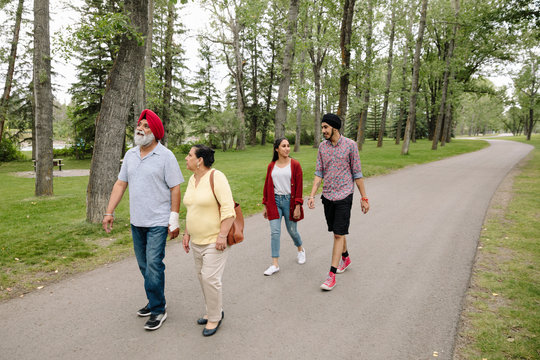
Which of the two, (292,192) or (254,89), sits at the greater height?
(254,89)

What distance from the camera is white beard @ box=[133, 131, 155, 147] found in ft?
10.7

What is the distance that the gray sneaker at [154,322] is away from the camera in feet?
11.0

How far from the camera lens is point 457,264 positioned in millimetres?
5027

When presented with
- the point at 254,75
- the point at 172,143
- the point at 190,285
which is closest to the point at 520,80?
the point at 254,75

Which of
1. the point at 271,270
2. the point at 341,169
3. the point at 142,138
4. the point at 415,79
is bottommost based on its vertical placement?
the point at 271,270

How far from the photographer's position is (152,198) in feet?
10.8

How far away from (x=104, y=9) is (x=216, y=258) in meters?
27.3

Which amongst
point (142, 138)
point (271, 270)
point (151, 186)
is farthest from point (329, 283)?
point (142, 138)

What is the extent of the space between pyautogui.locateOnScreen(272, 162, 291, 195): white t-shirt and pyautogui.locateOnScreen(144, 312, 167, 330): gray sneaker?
7.46 ft

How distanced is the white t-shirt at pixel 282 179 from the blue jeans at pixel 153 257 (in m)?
1.91

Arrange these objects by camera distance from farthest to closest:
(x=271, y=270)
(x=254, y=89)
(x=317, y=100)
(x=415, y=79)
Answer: (x=254, y=89), (x=317, y=100), (x=415, y=79), (x=271, y=270)

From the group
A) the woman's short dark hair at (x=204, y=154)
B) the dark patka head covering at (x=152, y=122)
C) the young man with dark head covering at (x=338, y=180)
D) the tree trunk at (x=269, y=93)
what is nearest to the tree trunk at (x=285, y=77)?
the young man with dark head covering at (x=338, y=180)

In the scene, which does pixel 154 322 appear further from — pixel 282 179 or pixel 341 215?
pixel 341 215

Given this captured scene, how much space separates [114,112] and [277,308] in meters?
4.97
